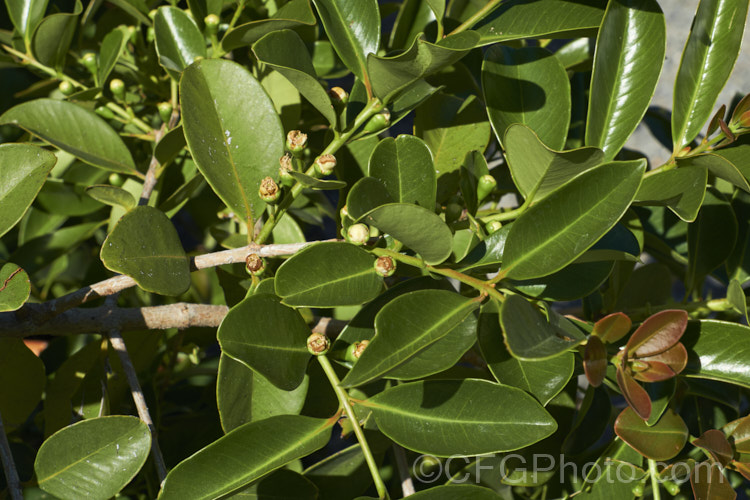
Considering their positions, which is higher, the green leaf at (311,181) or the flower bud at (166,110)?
the green leaf at (311,181)

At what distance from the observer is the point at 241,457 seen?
60 centimetres

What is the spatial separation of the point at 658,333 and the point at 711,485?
0.79ft

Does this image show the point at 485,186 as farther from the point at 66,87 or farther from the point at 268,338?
the point at 66,87

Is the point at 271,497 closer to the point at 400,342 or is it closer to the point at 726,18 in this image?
the point at 400,342

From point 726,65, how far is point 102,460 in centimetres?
83

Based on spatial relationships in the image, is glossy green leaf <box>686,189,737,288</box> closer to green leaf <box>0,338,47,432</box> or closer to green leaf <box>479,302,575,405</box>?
green leaf <box>479,302,575,405</box>

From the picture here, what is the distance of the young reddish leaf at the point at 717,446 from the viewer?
679mm

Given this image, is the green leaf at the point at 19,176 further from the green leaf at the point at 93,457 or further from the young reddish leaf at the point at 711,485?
the young reddish leaf at the point at 711,485

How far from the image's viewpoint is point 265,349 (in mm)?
597

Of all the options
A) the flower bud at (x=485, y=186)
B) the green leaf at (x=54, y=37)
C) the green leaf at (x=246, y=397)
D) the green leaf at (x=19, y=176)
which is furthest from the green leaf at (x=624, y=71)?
the green leaf at (x=54, y=37)

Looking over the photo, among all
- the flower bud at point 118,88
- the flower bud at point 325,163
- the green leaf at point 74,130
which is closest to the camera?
the flower bud at point 325,163

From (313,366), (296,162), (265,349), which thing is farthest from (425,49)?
(313,366)

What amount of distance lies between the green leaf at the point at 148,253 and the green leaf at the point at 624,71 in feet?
1.62

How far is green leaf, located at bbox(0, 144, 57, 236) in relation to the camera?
60 centimetres
